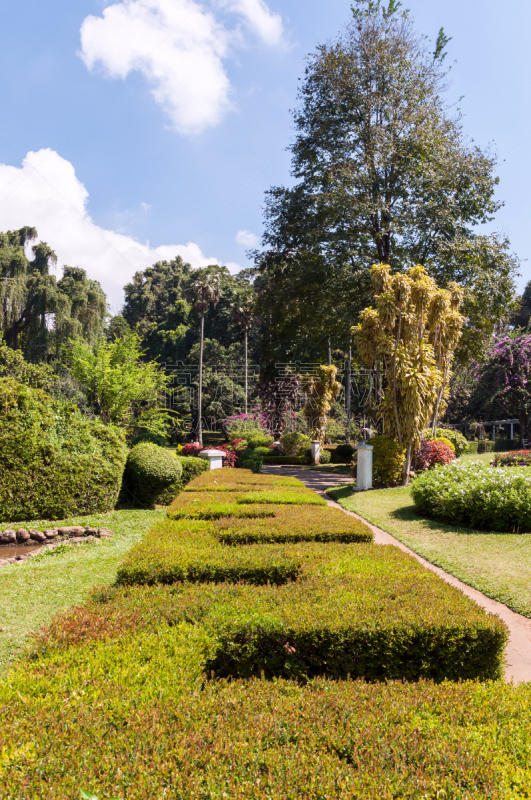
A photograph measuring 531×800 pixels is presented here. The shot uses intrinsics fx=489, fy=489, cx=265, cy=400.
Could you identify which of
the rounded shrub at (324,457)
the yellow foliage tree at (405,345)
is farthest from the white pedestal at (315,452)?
the yellow foliage tree at (405,345)

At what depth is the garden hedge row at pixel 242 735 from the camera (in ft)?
5.37

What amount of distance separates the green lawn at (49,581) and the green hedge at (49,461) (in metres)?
Answer: 0.53

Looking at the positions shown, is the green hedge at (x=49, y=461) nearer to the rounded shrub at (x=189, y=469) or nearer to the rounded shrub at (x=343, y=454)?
the rounded shrub at (x=189, y=469)

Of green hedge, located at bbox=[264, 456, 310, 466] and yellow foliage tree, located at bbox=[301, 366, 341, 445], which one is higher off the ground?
yellow foliage tree, located at bbox=[301, 366, 341, 445]

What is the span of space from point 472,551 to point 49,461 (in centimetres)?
707

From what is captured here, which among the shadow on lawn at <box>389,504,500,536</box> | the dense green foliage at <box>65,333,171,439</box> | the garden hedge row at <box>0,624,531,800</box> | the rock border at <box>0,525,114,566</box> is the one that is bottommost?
the rock border at <box>0,525,114,566</box>

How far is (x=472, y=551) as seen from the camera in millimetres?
6426

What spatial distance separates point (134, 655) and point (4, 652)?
5.63 ft

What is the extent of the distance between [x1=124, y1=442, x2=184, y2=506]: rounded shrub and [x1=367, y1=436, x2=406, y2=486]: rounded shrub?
17.3ft

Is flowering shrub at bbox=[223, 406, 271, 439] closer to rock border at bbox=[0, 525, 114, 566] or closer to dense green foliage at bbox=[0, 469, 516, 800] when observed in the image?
rock border at bbox=[0, 525, 114, 566]

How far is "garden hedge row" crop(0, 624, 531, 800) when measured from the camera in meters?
1.64

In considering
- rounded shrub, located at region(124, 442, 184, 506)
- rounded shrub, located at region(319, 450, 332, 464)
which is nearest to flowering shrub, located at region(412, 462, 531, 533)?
rounded shrub, located at region(124, 442, 184, 506)

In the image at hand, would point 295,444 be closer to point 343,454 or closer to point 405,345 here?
point 343,454

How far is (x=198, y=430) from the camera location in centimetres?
3588
